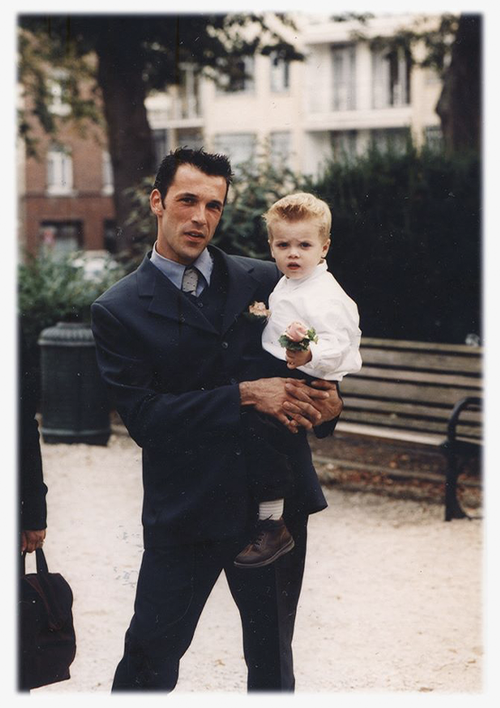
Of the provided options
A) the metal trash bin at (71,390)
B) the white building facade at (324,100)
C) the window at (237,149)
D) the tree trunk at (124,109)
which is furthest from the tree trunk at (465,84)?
the white building facade at (324,100)

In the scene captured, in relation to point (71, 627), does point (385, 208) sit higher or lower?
higher

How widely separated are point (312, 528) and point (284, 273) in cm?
421

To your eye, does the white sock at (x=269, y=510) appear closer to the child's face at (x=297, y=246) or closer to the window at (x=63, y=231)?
the child's face at (x=297, y=246)

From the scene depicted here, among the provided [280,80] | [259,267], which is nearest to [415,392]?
[259,267]

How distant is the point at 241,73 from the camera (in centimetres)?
1917

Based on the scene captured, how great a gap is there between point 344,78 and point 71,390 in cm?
3775

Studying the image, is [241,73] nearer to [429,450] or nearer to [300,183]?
[300,183]

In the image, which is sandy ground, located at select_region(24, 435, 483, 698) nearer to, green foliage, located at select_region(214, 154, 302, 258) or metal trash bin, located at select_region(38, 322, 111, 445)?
metal trash bin, located at select_region(38, 322, 111, 445)

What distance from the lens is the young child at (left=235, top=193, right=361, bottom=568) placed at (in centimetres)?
288

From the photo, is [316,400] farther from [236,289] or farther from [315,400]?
[236,289]

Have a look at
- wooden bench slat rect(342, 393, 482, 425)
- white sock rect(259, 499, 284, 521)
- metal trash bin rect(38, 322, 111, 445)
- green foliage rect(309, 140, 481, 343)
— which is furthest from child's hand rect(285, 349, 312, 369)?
metal trash bin rect(38, 322, 111, 445)

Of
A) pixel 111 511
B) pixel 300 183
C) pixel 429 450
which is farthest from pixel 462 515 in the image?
pixel 300 183

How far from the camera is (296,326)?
9.28 ft

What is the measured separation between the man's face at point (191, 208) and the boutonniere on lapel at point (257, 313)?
0.76 ft
